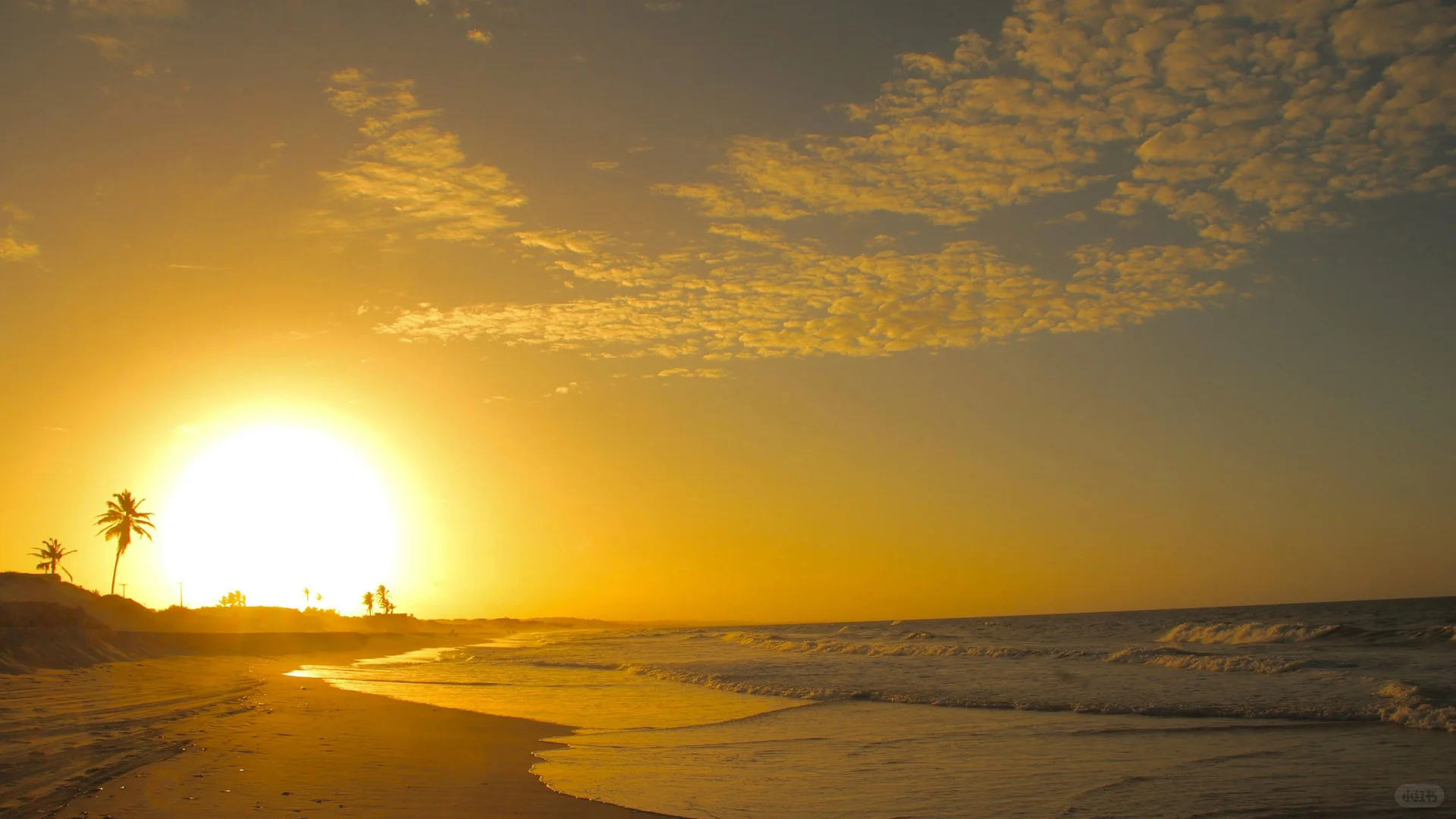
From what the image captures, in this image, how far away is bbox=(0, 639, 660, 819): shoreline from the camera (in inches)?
372

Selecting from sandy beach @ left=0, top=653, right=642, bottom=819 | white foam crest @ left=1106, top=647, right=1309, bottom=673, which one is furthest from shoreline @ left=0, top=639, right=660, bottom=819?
white foam crest @ left=1106, top=647, right=1309, bottom=673

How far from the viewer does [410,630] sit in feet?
398

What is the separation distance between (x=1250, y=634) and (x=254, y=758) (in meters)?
51.8

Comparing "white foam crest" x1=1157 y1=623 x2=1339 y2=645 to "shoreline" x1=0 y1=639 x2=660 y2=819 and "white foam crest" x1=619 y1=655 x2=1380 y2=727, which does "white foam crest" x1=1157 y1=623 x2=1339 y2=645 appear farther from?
"shoreline" x1=0 y1=639 x2=660 y2=819

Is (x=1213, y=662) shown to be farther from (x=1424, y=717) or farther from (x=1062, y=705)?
(x=1424, y=717)

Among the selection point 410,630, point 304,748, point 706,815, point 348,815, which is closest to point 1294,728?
point 706,815

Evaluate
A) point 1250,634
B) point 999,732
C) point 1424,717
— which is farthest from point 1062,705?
point 1250,634

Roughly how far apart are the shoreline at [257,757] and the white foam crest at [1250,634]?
1704 inches

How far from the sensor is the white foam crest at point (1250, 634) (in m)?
44.6

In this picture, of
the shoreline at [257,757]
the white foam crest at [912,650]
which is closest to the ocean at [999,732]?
the shoreline at [257,757]

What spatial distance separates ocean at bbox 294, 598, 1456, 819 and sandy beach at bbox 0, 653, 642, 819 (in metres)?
1.12
